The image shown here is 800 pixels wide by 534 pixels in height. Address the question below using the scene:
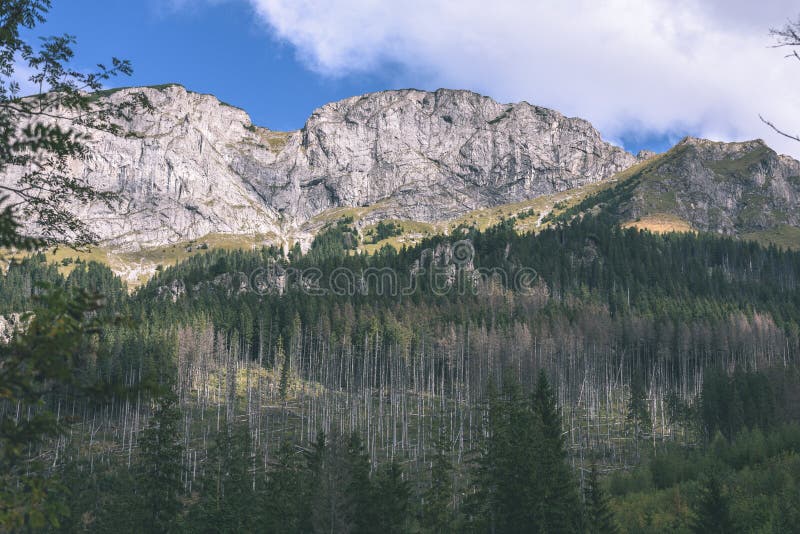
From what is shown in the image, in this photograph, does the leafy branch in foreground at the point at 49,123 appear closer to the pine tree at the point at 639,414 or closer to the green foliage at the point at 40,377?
the green foliage at the point at 40,377

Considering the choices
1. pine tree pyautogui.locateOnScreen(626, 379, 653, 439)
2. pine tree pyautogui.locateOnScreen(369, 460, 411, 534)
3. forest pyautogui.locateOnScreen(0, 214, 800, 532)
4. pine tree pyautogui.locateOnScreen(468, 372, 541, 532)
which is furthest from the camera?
pine tree pyautogui.locateOnScreen(626, 379, 653, 439)

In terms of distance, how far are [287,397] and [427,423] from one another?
100ft

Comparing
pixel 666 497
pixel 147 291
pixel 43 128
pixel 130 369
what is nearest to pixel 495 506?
pixel 666 497

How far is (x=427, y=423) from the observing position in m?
102

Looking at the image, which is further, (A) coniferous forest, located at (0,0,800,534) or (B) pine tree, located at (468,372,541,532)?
(B) pine tree, located at (468,372,541,532)

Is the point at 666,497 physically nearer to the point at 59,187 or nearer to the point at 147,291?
the point at 59,187

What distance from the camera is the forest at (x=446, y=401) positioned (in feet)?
137

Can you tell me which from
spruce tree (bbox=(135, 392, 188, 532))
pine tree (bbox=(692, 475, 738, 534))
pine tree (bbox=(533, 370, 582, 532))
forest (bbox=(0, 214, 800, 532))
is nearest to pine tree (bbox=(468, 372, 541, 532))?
forest (bbox=(0, 214, 800, 532))

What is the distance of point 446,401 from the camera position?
4481 inches

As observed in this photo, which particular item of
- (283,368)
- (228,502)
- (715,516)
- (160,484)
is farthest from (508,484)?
(283,368)

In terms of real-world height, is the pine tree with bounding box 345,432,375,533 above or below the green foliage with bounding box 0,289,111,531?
below

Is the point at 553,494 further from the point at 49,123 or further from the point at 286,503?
the point at 49,123

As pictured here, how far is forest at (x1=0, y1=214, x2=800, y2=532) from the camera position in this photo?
41.9m

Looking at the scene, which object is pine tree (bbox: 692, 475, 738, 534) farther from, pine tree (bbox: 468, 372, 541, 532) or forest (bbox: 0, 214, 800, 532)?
pine tree (bbox: 468, 372, 541, 532)
